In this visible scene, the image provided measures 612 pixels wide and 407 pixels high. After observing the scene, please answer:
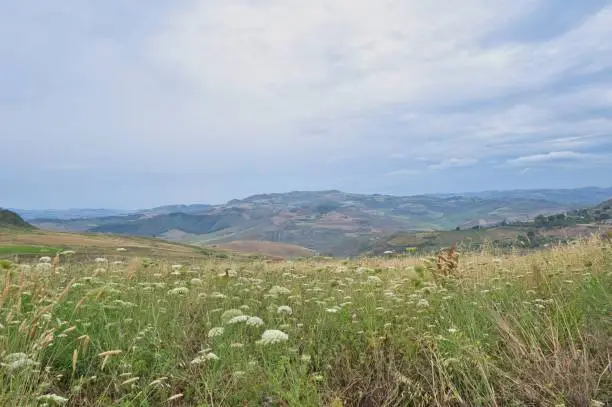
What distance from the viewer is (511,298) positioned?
6141 millimetres

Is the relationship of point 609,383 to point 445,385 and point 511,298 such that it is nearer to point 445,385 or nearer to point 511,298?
point 445,385

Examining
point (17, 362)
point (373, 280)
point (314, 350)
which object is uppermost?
point (17, 362)

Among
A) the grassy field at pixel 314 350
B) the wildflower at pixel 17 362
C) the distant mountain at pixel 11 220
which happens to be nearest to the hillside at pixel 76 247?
the grassy field at pixel 314 350

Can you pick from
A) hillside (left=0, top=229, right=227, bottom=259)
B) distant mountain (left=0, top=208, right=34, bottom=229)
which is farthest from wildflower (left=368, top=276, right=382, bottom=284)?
distant mountain (left=0, top=208, right=34, bottom=229)

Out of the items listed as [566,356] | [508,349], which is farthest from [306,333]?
[566,356]

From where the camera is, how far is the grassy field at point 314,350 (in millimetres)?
3785

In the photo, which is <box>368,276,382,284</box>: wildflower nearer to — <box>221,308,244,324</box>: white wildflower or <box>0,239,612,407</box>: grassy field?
<box>0,239,612,407</box>: grassy field

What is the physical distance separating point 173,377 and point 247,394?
2.53 feet

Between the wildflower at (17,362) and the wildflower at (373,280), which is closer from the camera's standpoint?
the wildflower at (17,362)

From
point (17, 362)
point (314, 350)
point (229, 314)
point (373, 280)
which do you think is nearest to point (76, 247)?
point (373, 280)

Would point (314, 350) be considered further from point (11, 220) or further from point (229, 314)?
point (11, 220)

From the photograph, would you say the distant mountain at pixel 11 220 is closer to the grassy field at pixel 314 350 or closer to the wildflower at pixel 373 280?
the grassy field at pixel 314 350

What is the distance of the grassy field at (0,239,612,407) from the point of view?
3785 mm

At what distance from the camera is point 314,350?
5039 mm
